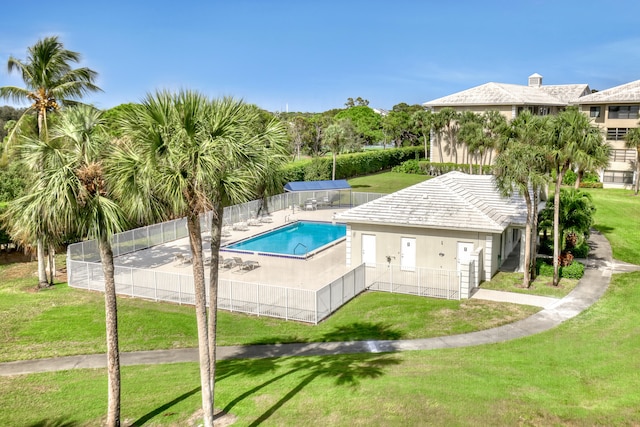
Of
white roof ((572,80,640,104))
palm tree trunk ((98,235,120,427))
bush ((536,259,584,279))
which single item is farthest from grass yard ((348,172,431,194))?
palm tree trunk ((98,235,120,427))

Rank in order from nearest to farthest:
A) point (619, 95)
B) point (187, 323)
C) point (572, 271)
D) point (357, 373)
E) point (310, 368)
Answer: point (357, 373) → point (310, 368) → point (187, 323) → point (572, 271) → point (619, 95)

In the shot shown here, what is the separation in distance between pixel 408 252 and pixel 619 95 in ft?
143

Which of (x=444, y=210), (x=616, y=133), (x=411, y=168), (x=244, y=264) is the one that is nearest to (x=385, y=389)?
(x=444, y=210)

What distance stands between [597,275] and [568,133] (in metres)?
8.25

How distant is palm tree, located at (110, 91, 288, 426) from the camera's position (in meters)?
9.53

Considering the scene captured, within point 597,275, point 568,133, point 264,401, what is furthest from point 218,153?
point 597,275

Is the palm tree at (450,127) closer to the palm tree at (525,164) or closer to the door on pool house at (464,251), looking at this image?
the palm tree at (525,164)

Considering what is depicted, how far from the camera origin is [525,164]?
22.7 metres

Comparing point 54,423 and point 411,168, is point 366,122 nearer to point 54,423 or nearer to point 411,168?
point 411,168

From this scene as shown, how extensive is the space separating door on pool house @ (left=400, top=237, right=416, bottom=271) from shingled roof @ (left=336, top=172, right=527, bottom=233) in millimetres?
953

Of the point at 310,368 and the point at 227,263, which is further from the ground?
the point at 227,263

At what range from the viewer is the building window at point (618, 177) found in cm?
5791

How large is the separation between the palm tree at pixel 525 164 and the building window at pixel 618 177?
40.1 meters

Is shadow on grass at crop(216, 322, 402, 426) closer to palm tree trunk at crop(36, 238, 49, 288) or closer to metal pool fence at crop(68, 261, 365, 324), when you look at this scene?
metal pool fence at crop(68, 261, 365, 324)
